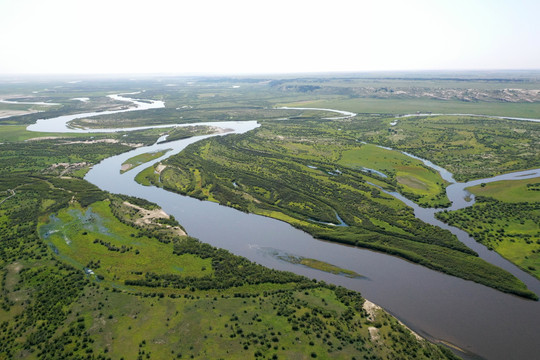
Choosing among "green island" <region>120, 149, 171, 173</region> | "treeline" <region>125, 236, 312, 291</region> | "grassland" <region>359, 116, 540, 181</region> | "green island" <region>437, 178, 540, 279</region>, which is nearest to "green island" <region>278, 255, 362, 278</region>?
"treeline" <region>125, 236, 312, 291</region>

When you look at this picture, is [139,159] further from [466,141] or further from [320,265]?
[466,141]

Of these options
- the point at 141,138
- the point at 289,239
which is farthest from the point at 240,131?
the point at 289,239

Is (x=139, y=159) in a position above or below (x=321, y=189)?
above

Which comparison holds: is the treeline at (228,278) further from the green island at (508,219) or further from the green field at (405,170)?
the green field at (405,170)

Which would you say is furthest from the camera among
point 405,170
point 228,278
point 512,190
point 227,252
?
point 405,170

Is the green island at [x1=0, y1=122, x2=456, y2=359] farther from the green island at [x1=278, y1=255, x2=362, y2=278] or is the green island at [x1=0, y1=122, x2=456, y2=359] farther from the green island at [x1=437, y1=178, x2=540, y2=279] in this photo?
the green island at [x1=437, y1=178, x2=540, y2=279]

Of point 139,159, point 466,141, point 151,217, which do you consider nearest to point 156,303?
point 151,217

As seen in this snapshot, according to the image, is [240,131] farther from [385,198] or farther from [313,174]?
[385,198]

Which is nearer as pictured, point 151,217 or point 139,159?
point 151,217
